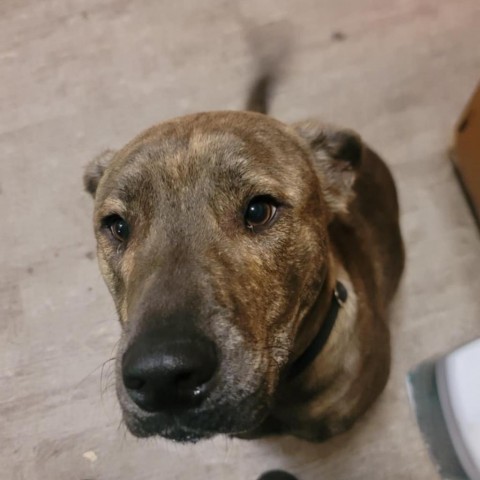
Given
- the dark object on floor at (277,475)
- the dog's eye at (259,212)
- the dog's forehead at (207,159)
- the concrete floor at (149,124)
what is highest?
the dog's forehead at (207,159)

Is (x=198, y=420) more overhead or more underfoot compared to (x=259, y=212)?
more underfoot

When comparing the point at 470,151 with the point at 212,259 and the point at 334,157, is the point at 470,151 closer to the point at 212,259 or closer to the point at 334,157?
the point at 334,157

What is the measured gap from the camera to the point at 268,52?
9.53ft

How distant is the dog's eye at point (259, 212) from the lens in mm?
1487

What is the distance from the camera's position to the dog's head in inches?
47.9

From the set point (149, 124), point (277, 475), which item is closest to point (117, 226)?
point (277, 475)

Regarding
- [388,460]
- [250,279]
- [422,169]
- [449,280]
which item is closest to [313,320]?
[250,279]

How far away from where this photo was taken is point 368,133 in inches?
107

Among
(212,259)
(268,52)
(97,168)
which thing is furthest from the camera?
(268,52)

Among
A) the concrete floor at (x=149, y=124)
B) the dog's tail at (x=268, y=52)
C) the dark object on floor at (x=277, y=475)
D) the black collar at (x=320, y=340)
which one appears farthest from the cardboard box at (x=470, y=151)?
the dark object on floor at (x=277, y=475)

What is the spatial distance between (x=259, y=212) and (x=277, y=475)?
1103 millimetres

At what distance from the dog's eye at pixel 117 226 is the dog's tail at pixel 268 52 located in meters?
1.30

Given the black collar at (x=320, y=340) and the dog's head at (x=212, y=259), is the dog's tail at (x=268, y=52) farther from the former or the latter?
the black collar at (x=320, y=340)

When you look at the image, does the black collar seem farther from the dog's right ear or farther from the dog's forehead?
the dog's right ear
